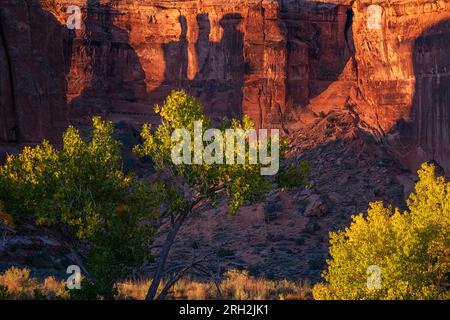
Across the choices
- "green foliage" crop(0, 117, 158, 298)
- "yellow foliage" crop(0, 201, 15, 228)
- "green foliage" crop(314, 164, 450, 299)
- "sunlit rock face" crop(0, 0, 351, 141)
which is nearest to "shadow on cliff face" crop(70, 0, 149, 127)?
"sunlit rock face" crop(0, 0, 351, 141)

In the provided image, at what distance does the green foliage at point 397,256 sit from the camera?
18.9 m

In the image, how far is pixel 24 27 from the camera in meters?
37.2

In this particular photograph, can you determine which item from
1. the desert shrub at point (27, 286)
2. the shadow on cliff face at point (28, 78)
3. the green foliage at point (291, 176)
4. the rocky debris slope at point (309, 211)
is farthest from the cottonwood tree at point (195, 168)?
the shadow on cliff face at point (28, 78)

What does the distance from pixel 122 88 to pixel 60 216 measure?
55.7 meters

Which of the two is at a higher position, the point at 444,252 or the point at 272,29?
the point at 272,29

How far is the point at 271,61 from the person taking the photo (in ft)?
216

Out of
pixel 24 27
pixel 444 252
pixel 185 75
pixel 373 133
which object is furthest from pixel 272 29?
pixel 444 252

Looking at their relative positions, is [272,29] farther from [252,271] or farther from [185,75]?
[252,271]

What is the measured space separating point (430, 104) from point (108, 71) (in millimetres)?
35409

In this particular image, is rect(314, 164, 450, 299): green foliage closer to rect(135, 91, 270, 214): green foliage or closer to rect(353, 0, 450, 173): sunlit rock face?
rect(135, 91, 270, 214): green foliage

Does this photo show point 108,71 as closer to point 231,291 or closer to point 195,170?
point 231,291

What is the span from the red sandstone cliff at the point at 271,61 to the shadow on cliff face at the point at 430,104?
0.08 metres

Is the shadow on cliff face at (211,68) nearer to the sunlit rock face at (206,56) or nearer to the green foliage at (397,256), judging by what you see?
the sunlit rock face at (206,56)

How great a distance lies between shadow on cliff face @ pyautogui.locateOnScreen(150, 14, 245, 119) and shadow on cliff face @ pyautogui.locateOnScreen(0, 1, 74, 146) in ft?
101
